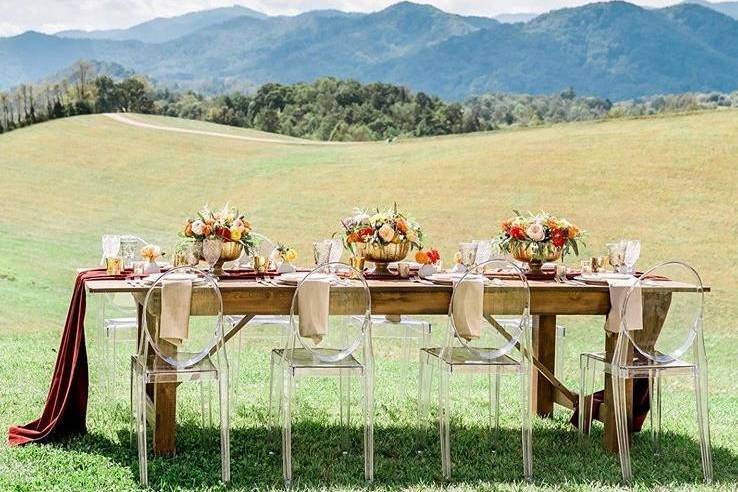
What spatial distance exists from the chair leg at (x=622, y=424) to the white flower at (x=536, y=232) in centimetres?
97

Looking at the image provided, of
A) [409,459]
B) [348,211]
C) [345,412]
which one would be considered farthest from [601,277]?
[348,211]

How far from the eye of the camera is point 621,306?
18.9 ft

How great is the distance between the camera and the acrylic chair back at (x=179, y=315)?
523 centimetres

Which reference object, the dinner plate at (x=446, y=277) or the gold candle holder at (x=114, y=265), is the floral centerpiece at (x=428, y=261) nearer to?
the dinner plate at (x=446, y=277)

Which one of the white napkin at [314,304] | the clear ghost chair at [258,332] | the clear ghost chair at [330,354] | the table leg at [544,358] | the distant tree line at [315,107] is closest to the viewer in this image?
the clear ghost chair at [330,354]

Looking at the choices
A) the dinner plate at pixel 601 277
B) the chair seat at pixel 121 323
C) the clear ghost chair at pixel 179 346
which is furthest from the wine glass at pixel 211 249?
the dinner plate at pixel 601 277

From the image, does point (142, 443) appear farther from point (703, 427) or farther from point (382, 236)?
point (703, 427)

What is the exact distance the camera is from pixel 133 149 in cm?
3045

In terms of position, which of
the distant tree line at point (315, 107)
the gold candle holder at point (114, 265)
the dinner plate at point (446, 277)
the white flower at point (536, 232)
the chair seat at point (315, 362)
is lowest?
the chair seat at point (315, 362)

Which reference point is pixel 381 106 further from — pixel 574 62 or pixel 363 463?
pixel 574 62

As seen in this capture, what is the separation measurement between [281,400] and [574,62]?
183933 millimetres

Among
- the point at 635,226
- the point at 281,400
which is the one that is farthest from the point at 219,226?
the point at 635,226

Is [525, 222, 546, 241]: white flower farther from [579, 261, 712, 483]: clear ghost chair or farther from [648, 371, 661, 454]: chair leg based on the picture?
[648, 371, 661, 454]: chair leg

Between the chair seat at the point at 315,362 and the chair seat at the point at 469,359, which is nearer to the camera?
the chair seat at the point at 315,362
